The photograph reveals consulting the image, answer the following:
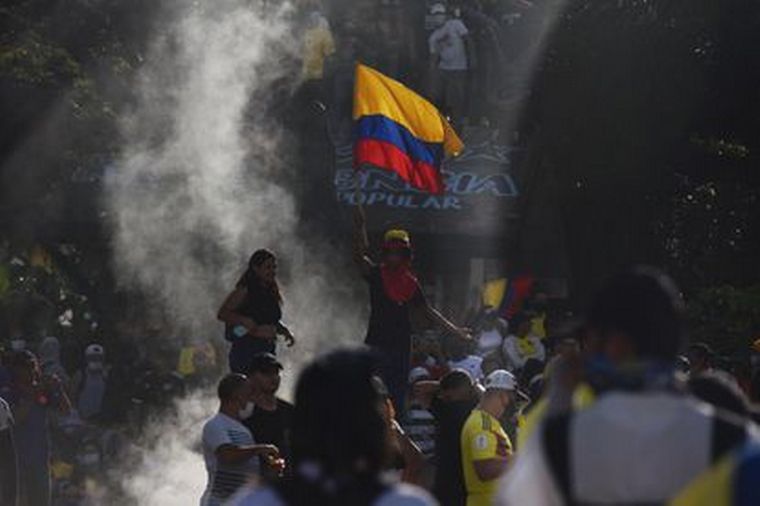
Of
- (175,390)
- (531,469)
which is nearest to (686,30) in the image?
(175,390)

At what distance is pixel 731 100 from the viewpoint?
29250 mm

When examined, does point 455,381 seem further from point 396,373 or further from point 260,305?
point 396,373

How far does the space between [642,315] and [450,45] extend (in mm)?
27321

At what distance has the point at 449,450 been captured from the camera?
1266cm

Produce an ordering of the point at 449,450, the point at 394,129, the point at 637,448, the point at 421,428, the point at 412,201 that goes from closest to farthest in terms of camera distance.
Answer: the point at 637,448 < the point at 449,450 < the point at 421,428 < the point at 394,129 < the point at 412,201

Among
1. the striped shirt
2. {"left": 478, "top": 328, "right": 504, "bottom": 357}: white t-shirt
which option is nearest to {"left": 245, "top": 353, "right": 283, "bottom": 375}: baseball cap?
the striped shirt

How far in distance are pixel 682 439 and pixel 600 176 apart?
78.0 ft

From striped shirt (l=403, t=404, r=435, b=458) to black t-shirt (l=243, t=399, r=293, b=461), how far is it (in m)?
3.57

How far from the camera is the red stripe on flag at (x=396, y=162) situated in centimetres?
1839

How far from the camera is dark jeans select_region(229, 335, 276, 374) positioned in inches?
559

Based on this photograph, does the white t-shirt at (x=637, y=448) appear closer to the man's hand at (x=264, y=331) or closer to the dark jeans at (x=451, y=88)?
the man's hand at (x=264, y=331)

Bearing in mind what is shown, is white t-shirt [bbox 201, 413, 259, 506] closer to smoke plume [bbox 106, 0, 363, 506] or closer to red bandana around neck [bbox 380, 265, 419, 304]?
red bandana around neck [bbox 380, 265, 419, 304]

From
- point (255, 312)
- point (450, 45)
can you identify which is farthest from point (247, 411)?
point (450, 45)

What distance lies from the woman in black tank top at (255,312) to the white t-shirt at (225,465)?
7.37 feet
